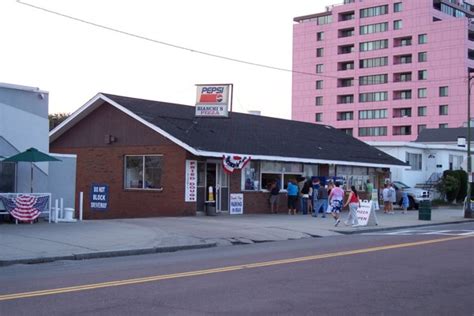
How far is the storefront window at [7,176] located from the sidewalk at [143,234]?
172cm

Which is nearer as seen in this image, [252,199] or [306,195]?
[252,199]

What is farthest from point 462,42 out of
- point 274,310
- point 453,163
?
point 274,310

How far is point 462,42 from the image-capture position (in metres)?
89.4

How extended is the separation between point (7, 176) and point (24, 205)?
175cm

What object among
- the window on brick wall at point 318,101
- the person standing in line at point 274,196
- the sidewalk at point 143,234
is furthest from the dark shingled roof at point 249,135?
the window on brick wall at point 318,101

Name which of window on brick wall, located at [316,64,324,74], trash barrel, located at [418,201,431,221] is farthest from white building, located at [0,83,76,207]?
window on brick wall, located at [316,64,324,74]

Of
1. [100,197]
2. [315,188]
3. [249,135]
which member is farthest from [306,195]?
[100,197]

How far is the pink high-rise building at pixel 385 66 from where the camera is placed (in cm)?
9025

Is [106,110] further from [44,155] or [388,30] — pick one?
[388,30]

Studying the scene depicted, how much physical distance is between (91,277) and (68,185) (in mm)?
12890

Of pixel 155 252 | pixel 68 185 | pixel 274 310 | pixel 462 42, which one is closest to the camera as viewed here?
pixel 274 310

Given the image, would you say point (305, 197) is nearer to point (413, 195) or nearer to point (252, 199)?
point (252, 199)

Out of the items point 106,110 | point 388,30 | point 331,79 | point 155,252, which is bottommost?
point 155,252

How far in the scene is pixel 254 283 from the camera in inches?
420
